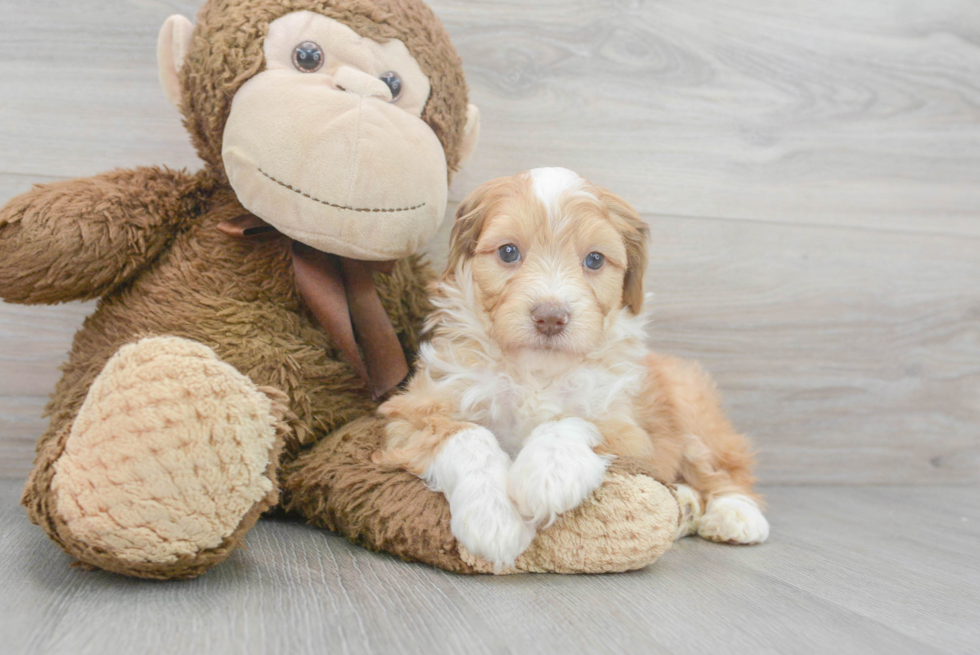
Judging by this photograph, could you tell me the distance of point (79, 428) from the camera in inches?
42.3

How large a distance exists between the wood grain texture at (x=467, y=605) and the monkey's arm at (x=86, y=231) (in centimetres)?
47

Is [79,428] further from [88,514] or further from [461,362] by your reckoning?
[461,362]

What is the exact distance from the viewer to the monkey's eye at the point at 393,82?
1438mm

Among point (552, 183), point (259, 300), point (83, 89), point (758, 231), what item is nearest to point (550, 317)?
point (552, 183)

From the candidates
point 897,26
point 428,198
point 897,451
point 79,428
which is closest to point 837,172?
point 897,26

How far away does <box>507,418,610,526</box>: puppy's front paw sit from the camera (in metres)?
1.16

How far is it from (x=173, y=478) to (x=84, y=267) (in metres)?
0.57

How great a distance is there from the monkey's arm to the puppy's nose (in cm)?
80

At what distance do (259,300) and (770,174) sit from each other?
1.56m

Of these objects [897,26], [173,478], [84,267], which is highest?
[897,26]

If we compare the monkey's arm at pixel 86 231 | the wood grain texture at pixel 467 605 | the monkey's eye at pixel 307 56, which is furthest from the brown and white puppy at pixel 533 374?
the monkey's arm at pixel 86 231

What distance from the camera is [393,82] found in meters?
1.44

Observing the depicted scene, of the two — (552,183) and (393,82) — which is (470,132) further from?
(552,183)

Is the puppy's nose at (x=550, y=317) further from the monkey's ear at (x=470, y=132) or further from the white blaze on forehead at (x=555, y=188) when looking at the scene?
the monkey's ear at (x=470, y=132)
